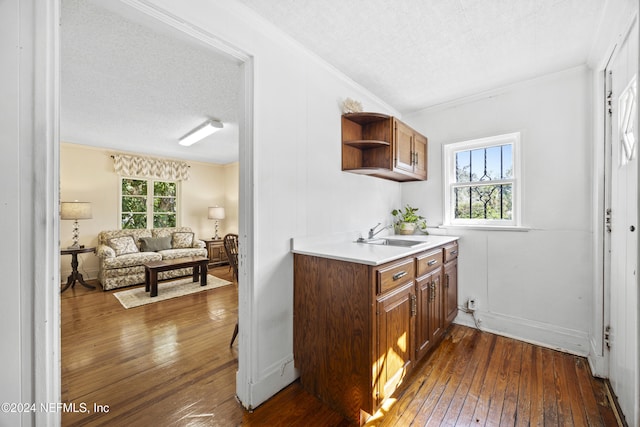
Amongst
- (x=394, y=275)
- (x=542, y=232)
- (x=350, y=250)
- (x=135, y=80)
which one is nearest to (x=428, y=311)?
(x=394, y=275)

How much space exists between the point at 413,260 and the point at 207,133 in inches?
134

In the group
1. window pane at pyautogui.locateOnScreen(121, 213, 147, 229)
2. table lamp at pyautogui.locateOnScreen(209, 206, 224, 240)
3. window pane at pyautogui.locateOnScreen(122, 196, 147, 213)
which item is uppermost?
window pane at pyautogui.locateOnScreen(122, 196, 147, 213)

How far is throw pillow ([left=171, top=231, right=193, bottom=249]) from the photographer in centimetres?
539

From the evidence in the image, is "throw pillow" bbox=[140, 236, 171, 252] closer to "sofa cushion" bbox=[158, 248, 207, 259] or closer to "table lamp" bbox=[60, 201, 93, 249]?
"sofa cushion" bbox=[158, 248, 207, 259]

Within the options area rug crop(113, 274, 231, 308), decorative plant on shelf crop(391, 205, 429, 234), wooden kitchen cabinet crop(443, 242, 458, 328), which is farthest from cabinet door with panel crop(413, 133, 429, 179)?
area rug crop(113, 274, 231, 308)

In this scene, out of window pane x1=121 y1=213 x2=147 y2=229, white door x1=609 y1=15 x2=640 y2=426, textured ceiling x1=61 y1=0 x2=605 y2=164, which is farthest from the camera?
window pane x1=121 y1=213 x2=147 y2=229

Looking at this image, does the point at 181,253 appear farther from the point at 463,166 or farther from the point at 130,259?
the point at 463,166

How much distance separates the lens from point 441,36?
6.10 ft

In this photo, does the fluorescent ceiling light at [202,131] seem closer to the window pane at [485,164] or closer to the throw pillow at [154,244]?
the throw pillow at [154,244]

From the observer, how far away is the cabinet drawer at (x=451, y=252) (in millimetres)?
2500

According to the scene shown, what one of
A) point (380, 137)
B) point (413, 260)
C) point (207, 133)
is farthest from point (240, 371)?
point (207, 133)

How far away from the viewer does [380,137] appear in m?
2.49

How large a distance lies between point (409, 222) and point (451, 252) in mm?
584

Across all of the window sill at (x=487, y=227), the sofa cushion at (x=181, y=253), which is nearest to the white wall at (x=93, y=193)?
the sofa cushion at (x=181, y=253)
